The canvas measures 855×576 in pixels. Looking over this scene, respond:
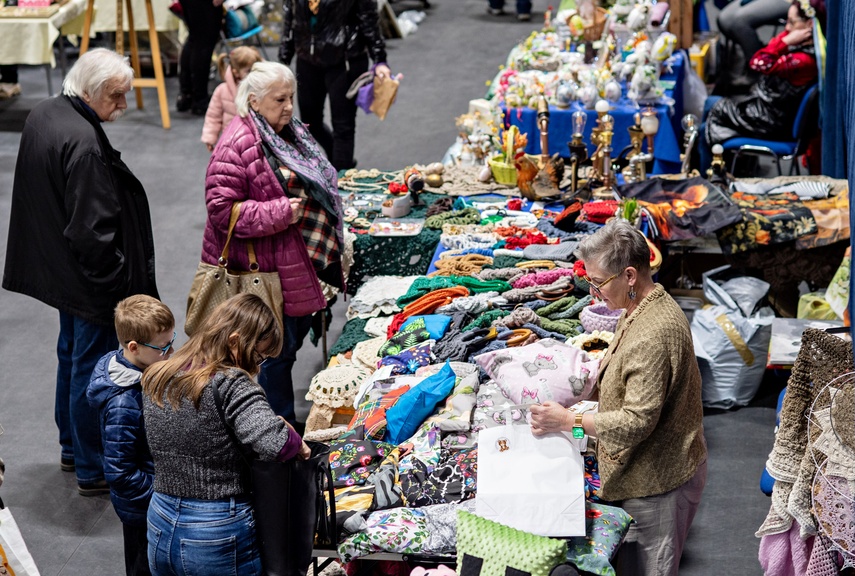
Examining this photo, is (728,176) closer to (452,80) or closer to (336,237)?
(336,237)

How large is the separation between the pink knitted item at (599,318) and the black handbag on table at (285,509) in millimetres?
1536

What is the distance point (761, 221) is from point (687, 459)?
8.20 ft

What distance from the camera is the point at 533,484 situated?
3.12 m

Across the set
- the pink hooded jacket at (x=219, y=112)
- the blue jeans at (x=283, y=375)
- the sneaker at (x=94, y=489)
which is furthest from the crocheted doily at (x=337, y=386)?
the pink hooded jacket at (x=219, y=112)

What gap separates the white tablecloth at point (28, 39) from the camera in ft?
29.7

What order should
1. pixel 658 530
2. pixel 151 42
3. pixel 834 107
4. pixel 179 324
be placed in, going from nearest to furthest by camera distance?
1. pixel 658 530
2. pixel 179 324
3. pixel 834 107
4. pixel 151 42

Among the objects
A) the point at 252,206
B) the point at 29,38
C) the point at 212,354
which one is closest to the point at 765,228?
the point at 252,206

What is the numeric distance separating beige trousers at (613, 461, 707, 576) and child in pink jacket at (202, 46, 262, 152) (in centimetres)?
378

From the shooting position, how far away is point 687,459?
3193mm

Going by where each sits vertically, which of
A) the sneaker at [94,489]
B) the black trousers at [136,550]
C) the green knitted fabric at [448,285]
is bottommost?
the sneaker at [94,489]

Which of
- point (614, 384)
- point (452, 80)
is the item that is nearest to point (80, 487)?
point (614, 384)

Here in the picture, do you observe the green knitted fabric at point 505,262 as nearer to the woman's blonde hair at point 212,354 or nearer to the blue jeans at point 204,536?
the woman's blonde hair at point 212,354

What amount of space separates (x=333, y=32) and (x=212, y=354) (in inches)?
165

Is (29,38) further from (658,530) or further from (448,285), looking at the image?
(658,530)
